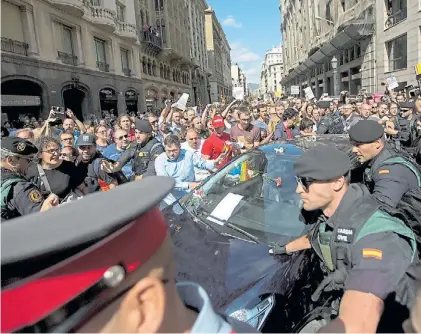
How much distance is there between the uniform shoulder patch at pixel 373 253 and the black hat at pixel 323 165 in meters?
0.47

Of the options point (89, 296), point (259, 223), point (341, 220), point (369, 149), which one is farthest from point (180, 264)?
point (369, 149)

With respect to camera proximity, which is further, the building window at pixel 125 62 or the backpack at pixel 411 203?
the building window at pixel 125 62

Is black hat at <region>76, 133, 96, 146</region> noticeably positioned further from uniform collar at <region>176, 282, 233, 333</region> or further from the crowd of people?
uniform collar at <region>176, 282, 233, 333</region>

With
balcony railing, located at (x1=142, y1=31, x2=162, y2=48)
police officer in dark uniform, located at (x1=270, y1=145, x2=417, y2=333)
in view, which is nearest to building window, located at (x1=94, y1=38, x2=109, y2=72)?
balcony railing, located at (x1=142, y1=31, x2=162, y2=48)

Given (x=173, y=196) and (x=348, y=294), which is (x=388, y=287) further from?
(x=173, y=196)

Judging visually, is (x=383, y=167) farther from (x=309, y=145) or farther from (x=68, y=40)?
(x=68, y=40)

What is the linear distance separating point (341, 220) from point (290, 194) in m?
1.17

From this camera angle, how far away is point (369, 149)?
298cm

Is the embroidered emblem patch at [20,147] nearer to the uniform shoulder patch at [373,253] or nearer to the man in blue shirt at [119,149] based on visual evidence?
the man in blue shirt at [119,149]

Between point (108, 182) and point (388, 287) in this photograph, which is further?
point (108, 182)

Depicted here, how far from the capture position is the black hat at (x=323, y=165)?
1966mm

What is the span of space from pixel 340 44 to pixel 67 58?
18847 millimetres

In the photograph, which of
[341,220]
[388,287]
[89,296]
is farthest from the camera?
[341,220]

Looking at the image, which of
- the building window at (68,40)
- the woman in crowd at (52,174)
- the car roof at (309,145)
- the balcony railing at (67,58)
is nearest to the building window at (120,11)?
the building window at (68,40)
